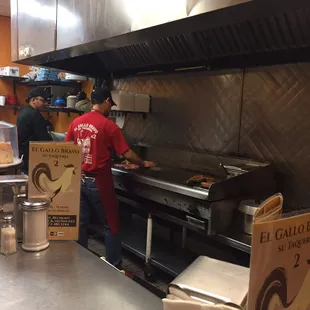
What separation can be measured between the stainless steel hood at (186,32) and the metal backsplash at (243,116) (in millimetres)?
124

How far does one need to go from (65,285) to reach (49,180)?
1.52 ft

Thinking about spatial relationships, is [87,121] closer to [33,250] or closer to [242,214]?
[242,214]

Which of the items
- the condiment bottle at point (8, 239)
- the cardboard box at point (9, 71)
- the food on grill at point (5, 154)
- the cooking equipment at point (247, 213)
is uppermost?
the cardboard box at point (9, 71)

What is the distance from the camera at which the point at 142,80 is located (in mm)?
3645

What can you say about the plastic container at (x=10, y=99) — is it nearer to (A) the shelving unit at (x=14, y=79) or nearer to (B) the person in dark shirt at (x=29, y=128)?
(A) the shelving unit at (x=14, y=79)

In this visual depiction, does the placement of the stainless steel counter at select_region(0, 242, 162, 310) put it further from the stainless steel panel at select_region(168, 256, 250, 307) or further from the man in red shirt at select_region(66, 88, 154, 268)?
the man in red shirt at select_region(66, 88, 154, 268)

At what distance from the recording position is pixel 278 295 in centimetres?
68

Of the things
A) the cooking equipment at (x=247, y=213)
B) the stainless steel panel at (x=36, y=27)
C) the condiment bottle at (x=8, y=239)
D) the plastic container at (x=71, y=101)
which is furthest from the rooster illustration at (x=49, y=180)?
the plastic container at (x=71, y=101)

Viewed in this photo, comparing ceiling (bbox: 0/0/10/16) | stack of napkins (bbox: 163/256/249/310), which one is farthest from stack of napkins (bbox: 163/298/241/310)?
ceiling (bbox: 0/0/10/16)

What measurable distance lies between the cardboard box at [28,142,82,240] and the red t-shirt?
1320 millimetres

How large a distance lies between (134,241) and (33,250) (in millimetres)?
1985

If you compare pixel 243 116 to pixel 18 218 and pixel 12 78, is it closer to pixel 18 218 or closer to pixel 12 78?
pixel 18 218

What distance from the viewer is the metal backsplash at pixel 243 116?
242 centimetres

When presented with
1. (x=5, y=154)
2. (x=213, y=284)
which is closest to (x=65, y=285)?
(x=213, y=284)
